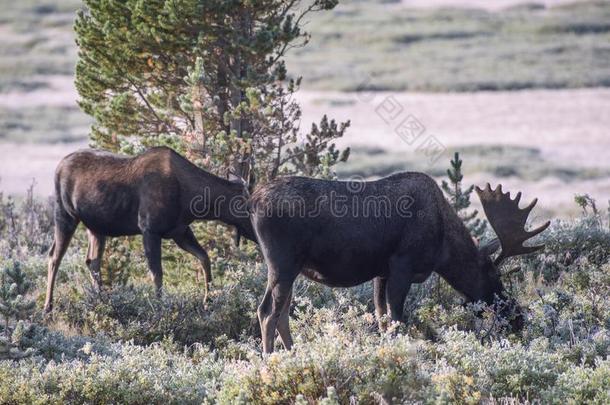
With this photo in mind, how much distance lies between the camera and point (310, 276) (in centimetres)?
1180

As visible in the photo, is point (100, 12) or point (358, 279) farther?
point (100, 12)

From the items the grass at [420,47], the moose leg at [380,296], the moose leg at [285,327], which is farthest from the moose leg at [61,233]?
the grass at [420,47]

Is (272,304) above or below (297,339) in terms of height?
below

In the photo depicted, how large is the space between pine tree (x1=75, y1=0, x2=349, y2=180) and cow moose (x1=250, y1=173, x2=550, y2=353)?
101 inches

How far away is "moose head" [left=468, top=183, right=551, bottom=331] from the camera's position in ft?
40.3

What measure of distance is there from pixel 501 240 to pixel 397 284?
1553 millimetres

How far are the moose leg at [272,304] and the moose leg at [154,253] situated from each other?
7.59ft

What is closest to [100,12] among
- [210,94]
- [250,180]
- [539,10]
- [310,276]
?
[210,94]

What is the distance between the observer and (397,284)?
38.1 feet

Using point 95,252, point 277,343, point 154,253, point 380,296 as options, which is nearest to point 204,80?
point 154,253

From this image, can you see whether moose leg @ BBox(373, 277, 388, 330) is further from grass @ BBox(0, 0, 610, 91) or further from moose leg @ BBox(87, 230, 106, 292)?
grass @ BBox(0, 0, 610, 91)

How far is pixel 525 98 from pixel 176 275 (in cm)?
3802

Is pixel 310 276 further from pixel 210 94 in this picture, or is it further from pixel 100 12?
pixel 100 12

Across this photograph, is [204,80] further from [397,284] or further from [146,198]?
[397,284]
